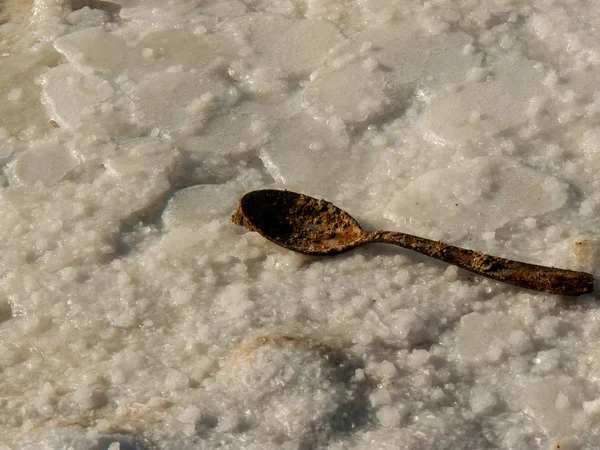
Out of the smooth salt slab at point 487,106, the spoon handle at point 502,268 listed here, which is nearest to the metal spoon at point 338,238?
the spoon handle at point 502,268

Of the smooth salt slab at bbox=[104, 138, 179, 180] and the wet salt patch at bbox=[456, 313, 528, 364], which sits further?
the smooth salt slab at bbox=[104, 138, 179, 180]

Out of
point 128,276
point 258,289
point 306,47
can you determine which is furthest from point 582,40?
point 128,276

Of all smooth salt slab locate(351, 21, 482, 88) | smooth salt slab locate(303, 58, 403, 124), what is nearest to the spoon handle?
smooth salt slab locate(303, 58, 403, 124)

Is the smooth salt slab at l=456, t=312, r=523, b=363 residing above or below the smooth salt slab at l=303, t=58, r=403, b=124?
below

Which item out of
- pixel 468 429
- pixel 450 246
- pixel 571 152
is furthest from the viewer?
pixel 571 152

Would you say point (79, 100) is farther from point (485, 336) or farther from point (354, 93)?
point (485, 336)

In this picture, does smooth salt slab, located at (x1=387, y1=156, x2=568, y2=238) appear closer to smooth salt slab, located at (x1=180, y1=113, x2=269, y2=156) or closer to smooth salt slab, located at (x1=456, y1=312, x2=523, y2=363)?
smooth salt slab, located at (x1=456, y1=312, x2=523, y2=363)

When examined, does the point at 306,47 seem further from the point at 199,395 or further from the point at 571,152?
the point at 199,395
